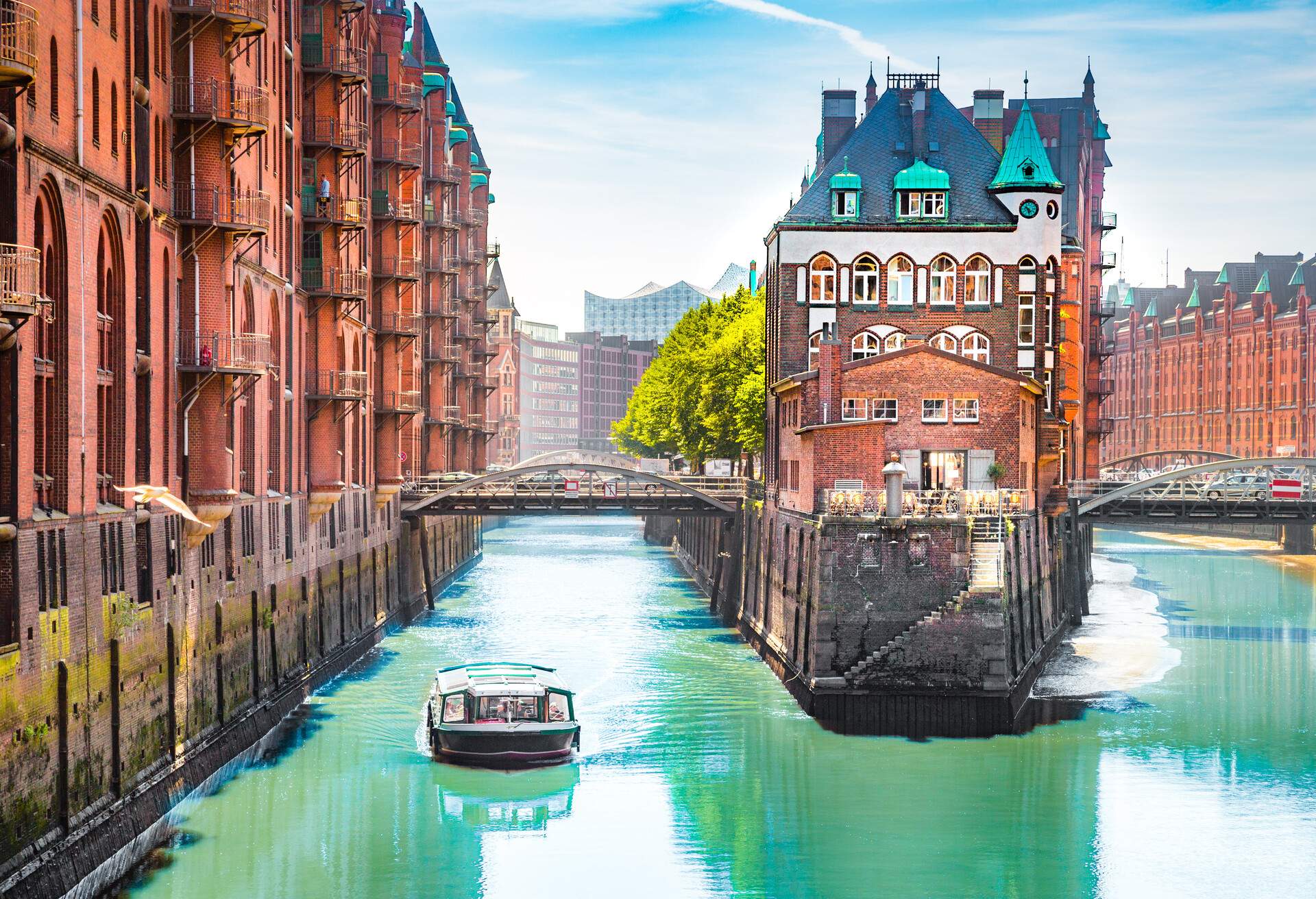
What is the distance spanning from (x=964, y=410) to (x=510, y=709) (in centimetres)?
1880

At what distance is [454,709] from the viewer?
159ft

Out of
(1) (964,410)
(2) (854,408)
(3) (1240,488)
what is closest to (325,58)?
(2) (854,408)

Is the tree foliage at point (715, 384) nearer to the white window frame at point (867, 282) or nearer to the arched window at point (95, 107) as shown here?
the white window frame at point (867, 282)

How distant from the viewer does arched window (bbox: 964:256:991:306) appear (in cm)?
7050

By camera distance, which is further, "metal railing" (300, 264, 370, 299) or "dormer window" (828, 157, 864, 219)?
"dormer window" (828, 157, 864, 219)

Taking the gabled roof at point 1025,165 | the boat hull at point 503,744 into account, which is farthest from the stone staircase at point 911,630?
the gabled roof at point 1025,165

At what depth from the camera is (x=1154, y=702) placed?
58656 millimetres

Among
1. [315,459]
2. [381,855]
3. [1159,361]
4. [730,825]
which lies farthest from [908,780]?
[1159,361]

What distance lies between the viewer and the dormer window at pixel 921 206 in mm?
70250

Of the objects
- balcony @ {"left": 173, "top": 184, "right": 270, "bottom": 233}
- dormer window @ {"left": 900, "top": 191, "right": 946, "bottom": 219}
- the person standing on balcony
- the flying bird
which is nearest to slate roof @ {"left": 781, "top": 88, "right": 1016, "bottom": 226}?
dormer window @ {"left": 900, "top": 191, "right": 946, "bottom": 219}

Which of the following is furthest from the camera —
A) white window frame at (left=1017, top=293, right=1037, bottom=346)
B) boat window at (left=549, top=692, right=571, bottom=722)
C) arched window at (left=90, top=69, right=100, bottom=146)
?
white window frame at (left=1017, top=293, right=1037, bottom=346)

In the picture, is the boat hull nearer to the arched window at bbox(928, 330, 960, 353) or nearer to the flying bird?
the flying bird

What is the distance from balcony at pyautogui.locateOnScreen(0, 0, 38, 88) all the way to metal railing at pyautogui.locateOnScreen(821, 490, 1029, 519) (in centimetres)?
2935

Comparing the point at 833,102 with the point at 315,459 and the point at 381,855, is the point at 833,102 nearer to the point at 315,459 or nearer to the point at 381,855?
the point at 315,459
